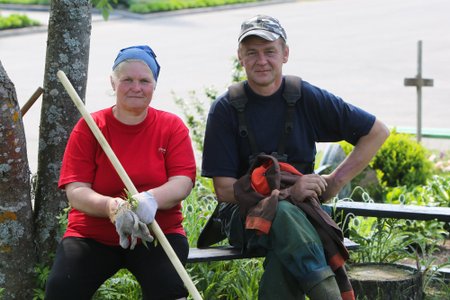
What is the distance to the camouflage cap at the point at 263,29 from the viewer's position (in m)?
4.27

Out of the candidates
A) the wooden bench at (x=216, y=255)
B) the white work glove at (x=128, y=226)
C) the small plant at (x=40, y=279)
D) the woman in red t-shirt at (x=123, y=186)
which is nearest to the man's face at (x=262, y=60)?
the woman in red t-shirt at (x=123, y=186)

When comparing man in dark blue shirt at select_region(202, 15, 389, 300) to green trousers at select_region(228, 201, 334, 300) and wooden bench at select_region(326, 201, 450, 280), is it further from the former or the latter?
Result: wooden bench at select_region(326, 201, 450, 280)

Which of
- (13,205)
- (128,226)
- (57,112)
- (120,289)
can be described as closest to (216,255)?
(120,289)

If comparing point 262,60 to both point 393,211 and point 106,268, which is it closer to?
point 106,268

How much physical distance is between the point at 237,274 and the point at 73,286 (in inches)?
43.2

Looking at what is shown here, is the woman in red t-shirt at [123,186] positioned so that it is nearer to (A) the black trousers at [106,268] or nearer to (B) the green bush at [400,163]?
(A) the black trousers at [106,268]

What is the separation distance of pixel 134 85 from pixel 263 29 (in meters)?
0.62

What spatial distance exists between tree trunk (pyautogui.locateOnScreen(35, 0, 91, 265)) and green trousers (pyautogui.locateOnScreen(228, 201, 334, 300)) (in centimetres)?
119

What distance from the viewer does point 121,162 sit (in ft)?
13.5

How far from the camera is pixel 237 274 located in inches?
191

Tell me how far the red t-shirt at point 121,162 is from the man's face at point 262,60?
43cm

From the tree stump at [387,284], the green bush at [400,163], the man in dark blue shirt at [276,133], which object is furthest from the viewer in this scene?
the green bush at [400,163]

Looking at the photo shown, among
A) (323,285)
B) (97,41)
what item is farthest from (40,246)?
(97,41)

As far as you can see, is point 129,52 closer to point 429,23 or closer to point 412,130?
point 412,130
